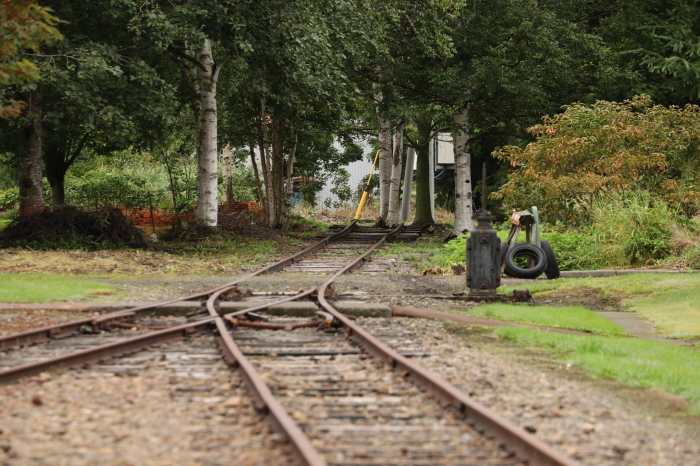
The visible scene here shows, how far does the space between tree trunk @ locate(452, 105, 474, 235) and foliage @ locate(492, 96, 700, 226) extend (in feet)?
19.3

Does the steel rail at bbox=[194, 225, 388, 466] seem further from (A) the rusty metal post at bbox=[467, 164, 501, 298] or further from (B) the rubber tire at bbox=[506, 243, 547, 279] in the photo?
(B) the rubber tire at bbox=[506, 243, 547, 279]

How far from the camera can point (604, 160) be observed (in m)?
20.9

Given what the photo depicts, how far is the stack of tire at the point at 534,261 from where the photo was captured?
15438 mm

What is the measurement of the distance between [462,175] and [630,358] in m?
21.5

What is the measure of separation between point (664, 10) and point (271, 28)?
16.4m

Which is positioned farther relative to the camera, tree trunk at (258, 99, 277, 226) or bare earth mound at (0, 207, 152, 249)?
tree trunk at (258, 99, 277, 226)

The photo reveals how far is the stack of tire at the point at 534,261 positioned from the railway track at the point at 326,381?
17.2ft

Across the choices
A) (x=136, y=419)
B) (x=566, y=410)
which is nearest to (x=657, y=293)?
(x=566, y=410)

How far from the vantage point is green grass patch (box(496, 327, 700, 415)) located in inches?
273

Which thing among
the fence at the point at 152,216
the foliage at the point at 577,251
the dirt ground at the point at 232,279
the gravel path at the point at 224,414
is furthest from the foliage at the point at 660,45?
the gravel path at the point at 224,414

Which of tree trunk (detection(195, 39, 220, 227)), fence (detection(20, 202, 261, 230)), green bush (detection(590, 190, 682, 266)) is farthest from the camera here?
fence (detection(20, 202, 261, 230))

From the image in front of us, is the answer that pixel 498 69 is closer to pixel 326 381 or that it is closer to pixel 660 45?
pixel 660 45

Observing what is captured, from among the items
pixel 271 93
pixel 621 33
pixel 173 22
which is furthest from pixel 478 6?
pixel 173 22

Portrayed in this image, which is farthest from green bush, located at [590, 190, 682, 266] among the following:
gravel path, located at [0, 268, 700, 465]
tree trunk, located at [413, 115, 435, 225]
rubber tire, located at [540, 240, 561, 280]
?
tree trunk, located at [413, 115, 435, 225]
